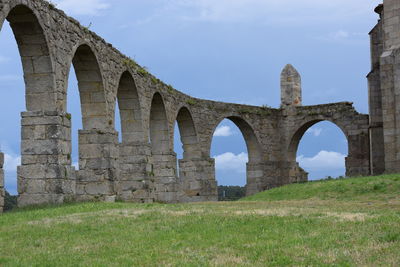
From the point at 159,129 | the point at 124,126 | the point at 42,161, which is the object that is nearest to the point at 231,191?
the point at 159,129

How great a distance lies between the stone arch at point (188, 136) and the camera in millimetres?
24922

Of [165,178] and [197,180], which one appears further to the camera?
[197,180]

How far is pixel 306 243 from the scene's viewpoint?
24.5ft

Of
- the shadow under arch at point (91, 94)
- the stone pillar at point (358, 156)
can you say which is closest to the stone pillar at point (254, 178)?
the stone pillar at point (358, 156)

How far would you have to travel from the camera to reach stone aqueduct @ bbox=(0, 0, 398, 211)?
1266 centimetres

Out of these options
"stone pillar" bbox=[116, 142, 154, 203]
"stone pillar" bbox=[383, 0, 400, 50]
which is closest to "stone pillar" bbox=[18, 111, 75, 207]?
"stone pillar" bbox=[116, 142, 154, 203]

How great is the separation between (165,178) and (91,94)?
6.14 metres

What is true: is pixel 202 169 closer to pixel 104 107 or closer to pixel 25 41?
pixel 104 107

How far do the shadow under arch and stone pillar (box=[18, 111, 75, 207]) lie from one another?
2948 mm

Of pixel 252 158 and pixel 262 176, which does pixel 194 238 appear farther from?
pixel 252 158

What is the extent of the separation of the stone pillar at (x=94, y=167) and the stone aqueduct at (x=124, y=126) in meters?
0.02

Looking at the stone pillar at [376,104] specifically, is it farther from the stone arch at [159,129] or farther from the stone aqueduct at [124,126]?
the stone arch at [159,129]

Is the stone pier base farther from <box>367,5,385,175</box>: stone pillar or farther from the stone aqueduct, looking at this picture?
<box>367,5,385,175</box>: stone pillar

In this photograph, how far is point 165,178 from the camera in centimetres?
2131
